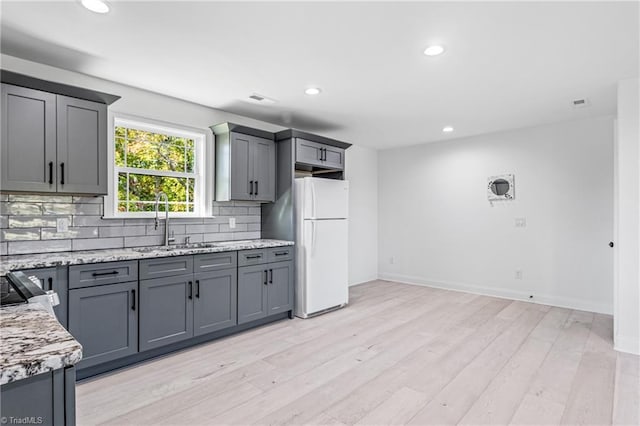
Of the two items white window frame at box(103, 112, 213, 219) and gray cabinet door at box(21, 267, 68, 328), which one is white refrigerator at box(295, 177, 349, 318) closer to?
white window frame at box(103, 112, 213, 219)

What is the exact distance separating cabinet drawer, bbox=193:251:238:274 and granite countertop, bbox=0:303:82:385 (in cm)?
205

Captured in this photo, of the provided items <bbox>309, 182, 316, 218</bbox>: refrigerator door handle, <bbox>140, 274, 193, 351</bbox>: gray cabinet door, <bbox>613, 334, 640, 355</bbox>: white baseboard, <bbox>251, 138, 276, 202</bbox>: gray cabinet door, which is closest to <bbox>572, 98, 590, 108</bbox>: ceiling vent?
<bbox>613, 334, 640, 355</bbox>: white baseboard

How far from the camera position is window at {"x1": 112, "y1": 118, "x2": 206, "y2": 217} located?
Answer: 339 centimetres

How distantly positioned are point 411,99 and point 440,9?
5.32 feet

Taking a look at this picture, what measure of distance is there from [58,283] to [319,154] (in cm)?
295

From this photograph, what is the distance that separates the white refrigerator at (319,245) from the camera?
4121 mm

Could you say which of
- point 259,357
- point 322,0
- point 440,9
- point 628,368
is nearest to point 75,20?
point 322,0

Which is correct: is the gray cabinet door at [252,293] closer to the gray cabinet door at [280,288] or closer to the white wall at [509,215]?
the gray cabinet door at [280,288]

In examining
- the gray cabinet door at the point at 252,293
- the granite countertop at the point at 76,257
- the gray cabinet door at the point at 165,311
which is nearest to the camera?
the granite countertop at the point at 76,257

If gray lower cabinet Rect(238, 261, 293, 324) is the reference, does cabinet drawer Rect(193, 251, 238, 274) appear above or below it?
above

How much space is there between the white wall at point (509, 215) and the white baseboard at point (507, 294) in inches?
0.5

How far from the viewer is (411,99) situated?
12.1 ft

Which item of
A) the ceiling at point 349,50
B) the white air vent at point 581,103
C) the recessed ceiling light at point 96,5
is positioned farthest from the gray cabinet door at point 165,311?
the white air vent at point 581,103

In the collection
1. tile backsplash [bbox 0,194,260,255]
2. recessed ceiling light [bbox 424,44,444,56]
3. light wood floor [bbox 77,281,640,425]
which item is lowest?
light wood floor [bbox 77,281,640,425]
